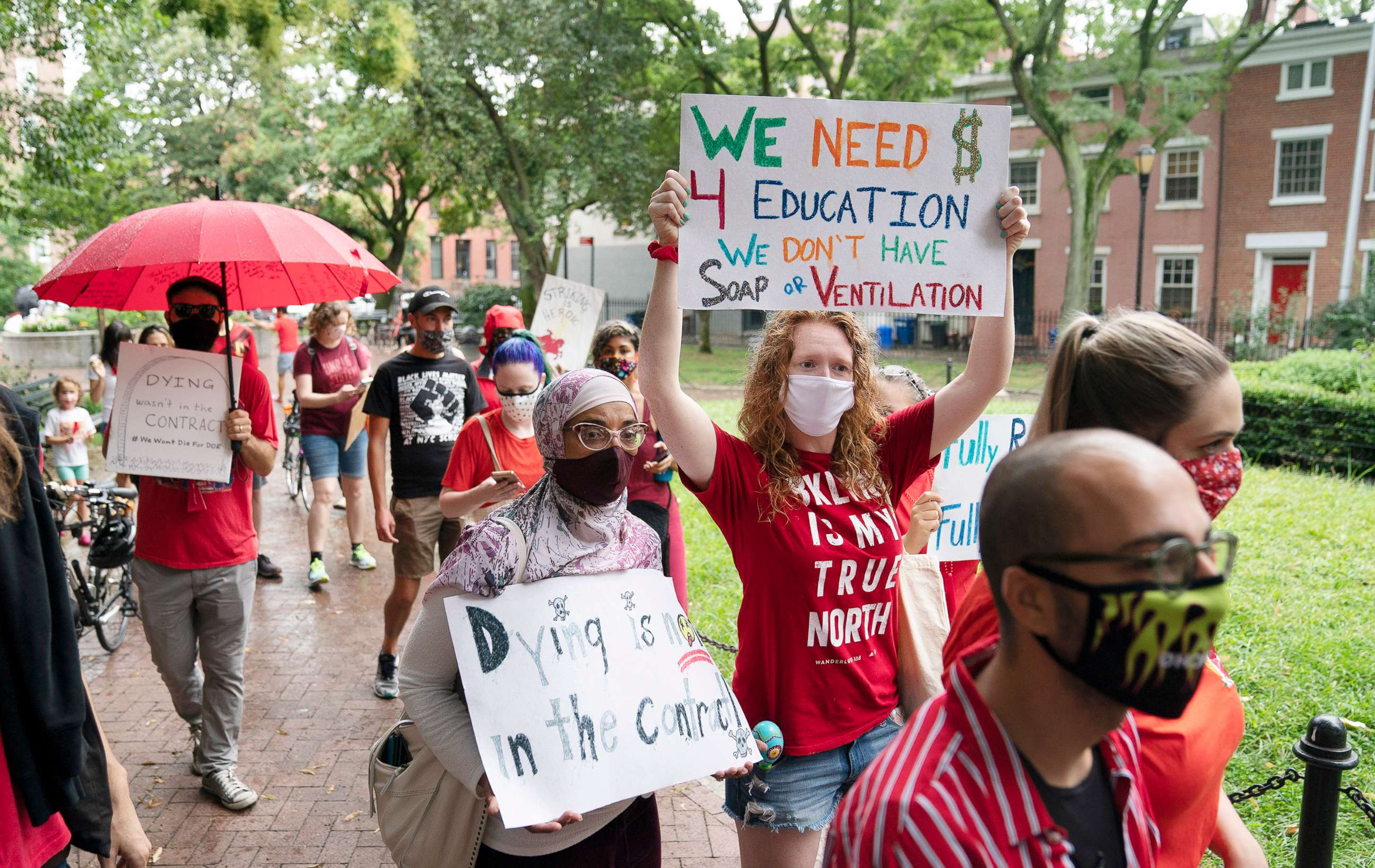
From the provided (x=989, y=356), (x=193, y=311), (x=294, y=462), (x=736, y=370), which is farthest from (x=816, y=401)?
(x=736, y=370)

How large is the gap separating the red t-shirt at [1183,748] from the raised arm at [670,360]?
3.23 ft

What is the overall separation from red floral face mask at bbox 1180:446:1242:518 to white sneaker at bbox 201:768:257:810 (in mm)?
4123

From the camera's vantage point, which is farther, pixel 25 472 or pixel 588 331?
pixel 588 331

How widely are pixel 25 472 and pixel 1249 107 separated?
114ft

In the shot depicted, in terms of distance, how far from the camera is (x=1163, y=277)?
1278 inches

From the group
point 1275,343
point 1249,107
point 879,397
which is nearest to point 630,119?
point 1275,343

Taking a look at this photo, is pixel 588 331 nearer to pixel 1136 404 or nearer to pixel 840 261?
pixel 840 261

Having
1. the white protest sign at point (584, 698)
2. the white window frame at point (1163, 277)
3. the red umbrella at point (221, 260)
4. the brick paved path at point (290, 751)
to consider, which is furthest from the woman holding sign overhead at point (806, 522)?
the white window frame at point (1163, 277)

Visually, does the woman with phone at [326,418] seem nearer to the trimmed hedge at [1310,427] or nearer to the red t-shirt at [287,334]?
the red t-shirt at [287,334]

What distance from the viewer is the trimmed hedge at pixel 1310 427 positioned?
10461 mm

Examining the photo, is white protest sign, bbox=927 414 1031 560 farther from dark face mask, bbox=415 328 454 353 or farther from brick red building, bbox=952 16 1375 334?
brick red building, bbox=952 16 1375 334

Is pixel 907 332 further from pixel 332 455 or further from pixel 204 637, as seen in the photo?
pixel 204 637

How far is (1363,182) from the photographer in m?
28.2

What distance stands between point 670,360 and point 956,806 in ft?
5.26
